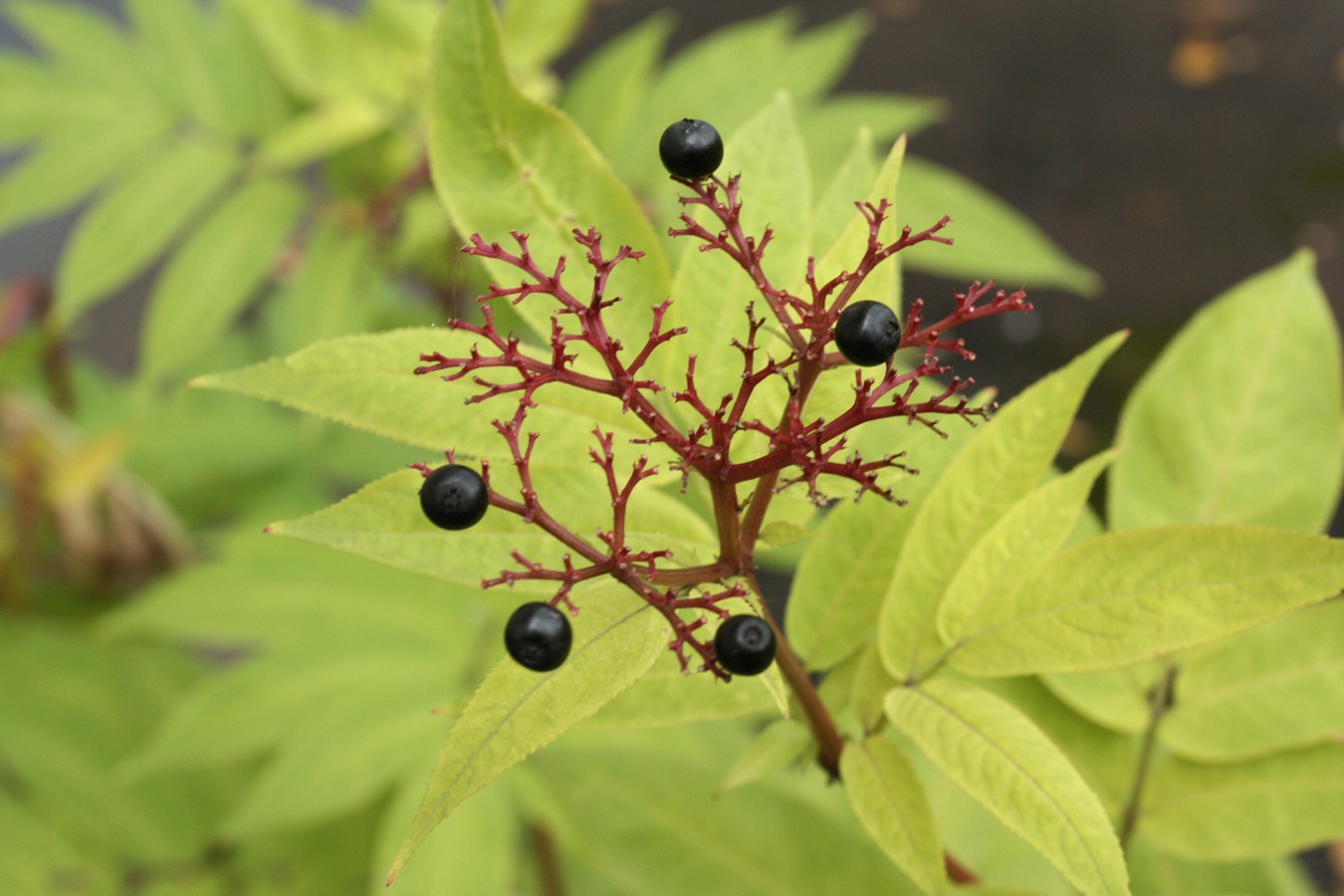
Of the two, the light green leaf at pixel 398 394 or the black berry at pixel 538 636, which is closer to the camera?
the black berry at pixel 538 636

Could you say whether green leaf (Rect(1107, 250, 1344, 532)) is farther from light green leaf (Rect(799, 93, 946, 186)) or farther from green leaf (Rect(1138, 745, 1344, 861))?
light green leaf (Rect(799, 93, 946, 186))

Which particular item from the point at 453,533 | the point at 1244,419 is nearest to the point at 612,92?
the point at 1244,419

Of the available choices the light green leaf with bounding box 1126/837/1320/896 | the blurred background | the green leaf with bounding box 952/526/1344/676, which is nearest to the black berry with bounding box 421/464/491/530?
the green leaf with bounding box 952/526/1344/676

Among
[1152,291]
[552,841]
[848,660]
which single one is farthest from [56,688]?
[1152,291]

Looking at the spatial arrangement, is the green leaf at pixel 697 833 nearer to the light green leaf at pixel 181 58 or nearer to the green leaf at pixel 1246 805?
the green leaf at pixel 1246 805

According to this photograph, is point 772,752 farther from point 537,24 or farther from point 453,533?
point 537,24

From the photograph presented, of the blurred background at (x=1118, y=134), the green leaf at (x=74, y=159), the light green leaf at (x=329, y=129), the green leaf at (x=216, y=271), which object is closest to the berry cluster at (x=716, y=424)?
the light green leaf at (x=329, y=129)

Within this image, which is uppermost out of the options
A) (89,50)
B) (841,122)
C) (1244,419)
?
(89,50)
